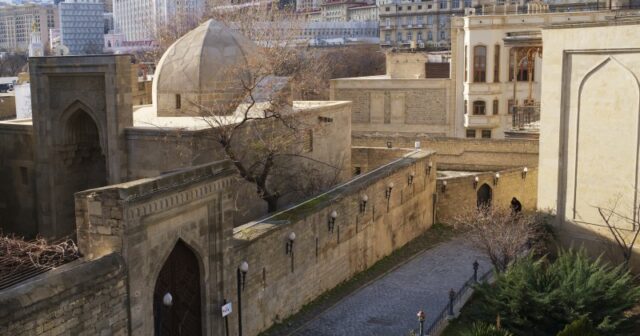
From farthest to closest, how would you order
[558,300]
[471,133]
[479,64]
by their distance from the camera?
[471,133]
[479,64]
[558,300]

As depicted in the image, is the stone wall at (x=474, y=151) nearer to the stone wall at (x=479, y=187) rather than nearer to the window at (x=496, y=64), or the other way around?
the stone wall at (x=479, y=187)

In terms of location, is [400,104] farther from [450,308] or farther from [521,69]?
[450,308]

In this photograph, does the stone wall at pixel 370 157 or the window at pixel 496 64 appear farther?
the window at pixel 496 64

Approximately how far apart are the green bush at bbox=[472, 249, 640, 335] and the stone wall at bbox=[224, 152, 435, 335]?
4452mm

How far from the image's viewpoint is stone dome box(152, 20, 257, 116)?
70.9ft

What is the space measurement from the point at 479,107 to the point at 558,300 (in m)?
27.3

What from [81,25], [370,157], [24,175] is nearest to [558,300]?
[24,175]

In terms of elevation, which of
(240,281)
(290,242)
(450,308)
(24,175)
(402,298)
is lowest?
(402,298)

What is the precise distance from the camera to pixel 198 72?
2162 centimetres

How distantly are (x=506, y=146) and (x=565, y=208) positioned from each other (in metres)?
12.9

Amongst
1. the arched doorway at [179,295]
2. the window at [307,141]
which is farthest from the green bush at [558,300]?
the window at [307,141]

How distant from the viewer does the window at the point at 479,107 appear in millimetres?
40656

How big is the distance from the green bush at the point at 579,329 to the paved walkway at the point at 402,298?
4375 mm

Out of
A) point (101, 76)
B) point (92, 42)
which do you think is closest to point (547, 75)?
point (101, 76)
